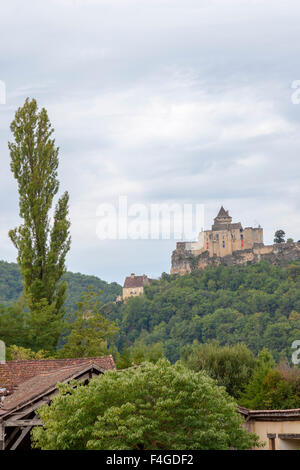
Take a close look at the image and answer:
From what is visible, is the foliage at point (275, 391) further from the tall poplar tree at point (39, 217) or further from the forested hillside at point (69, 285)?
the forested hillside at point (69, 285)

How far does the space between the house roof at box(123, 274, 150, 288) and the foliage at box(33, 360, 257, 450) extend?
128 metres

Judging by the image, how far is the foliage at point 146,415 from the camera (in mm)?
17375

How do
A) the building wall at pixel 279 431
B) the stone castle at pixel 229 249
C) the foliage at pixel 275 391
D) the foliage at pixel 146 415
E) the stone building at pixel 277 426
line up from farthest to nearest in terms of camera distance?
1. the stone castle at pixel 229 249
2. the foliage at pixel 275 391
3. the building wall at pixel 279 431
4. the stone building at pixel 277 426
5. the foliage at pixel 146 415

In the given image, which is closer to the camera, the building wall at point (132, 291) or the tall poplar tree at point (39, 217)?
the tall poplar tree at point (39, 217)

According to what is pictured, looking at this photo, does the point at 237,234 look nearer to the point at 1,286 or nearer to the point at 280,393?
the point at 1,286

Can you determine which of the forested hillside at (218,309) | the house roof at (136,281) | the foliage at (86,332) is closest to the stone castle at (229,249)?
the forested hillside at (218,309)

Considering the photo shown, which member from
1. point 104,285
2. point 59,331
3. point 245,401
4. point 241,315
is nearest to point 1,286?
point 241,315

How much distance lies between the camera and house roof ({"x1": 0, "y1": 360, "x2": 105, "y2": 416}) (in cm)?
2094

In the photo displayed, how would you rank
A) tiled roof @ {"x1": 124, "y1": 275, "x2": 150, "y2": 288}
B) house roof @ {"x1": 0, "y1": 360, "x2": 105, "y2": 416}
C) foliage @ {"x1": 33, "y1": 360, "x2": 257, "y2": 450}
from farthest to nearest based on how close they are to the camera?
tiled roof @ {"x1": 124, "y1": 275, "x2": 150, "y2": 288}
house roof @ {"x1": 0, "y1": 360, "x2": 105, "y2": 416}
foliage @ {"x1": 33, "y1": 360, "x2": 257, "y2": 450}

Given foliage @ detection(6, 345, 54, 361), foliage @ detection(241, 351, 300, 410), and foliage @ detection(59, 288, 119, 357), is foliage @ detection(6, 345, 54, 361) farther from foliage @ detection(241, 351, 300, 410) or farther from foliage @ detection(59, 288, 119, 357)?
foliage @ detection(241, 351, 300, 410)

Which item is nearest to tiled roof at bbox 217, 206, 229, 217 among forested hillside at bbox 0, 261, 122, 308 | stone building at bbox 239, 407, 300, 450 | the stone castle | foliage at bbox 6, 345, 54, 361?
the stone castle

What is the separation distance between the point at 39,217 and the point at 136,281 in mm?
110465

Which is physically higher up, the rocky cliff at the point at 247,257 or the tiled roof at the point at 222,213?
the tiled roof at the point at 222,213

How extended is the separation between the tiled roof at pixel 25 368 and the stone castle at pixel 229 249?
115757 mm
